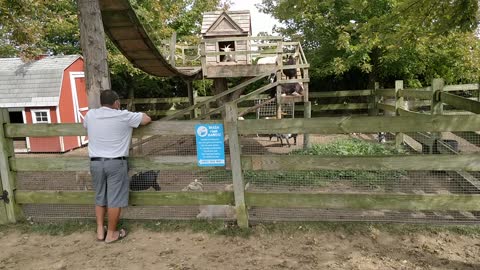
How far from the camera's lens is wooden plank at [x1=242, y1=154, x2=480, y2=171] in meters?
3.56

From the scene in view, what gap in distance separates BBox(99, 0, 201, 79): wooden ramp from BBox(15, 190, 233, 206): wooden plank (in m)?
2.48

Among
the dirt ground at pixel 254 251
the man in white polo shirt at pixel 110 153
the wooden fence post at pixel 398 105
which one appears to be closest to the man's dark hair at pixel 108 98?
the man in white polo shirt at pixel 110 153

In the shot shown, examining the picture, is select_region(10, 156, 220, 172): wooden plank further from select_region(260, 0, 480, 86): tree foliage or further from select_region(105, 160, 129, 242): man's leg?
select_region(260, 0, 480, 86): tree foliage

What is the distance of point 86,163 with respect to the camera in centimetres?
415

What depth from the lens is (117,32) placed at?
20.8 ft

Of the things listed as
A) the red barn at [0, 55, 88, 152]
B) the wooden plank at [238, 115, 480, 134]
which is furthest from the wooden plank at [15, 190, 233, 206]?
the red barn at [0, 55, 88, 152]

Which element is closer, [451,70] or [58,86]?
[58,86]

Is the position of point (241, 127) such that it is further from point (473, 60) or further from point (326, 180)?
point (473, 60)

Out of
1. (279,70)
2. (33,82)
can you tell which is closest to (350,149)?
(279,70)

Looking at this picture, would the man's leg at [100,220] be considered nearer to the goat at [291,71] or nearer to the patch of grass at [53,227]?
the patch of grass at [53,227]

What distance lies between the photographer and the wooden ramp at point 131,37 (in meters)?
5.23

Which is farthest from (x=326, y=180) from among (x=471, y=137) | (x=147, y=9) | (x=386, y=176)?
(x=147, y=9)

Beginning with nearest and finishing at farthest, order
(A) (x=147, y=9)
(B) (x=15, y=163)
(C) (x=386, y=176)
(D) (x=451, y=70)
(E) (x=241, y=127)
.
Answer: (E) (x=241, y=127), (B) (x=15, y=163), (C) (x=386, y=176), (D) (x=451, y=70), (A) (x=147, y=9)

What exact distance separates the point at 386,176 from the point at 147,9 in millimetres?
13190
